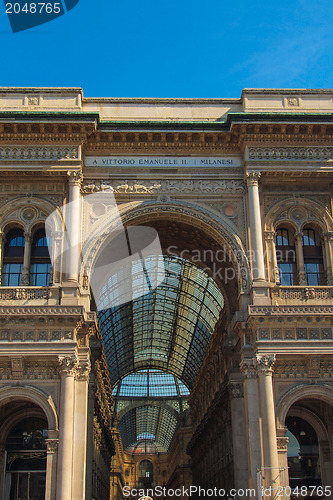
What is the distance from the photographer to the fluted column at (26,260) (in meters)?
33.6

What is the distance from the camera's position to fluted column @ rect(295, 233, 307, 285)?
34.2 m

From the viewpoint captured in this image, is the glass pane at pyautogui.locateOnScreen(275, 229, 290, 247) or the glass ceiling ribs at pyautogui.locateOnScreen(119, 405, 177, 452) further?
the glass ceiling ribs at pyautogui.locateOnScreen(119, 405, 177, 452)

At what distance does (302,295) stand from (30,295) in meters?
13.5

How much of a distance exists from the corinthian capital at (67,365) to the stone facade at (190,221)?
67 mm

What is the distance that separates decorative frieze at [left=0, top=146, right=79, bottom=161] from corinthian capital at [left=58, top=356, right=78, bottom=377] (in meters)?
10.5

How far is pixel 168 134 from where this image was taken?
3541 centimetres

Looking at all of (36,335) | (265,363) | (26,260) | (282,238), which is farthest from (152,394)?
(265,363)

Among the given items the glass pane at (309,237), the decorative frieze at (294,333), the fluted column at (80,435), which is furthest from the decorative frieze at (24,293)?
the glass pane at (309,237)

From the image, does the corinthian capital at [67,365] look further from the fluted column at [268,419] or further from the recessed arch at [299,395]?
the recessed arch at [299,395]

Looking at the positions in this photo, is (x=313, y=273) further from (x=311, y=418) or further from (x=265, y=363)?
(x=311, y=418)

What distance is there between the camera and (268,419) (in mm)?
30312

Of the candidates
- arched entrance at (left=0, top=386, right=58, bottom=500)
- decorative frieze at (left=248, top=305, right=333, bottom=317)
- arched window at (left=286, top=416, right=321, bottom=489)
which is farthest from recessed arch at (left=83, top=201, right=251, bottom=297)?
arched window at (left=286, top=416, right=321, bottom=489)

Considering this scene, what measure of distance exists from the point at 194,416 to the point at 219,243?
128 feet

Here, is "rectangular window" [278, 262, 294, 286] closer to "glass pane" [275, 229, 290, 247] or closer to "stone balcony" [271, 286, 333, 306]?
"glass pane" [275, 229, 290, 247]
